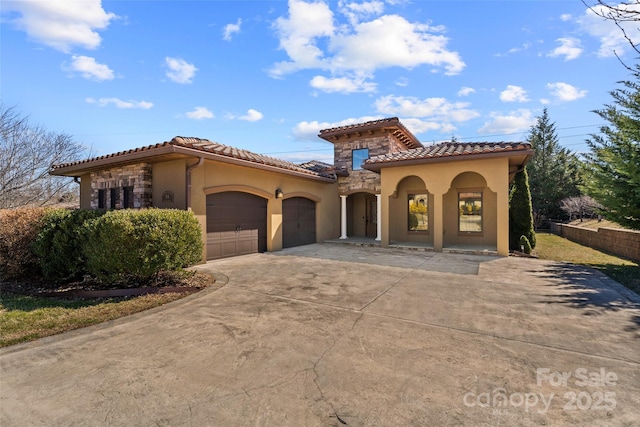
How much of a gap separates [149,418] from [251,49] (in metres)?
14.2

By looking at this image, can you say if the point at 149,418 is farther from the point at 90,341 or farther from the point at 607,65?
the point at 607,65

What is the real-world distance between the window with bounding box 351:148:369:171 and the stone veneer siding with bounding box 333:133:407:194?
6.3 inches

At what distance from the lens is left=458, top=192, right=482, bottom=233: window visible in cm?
1262

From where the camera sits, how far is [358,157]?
15750 mm

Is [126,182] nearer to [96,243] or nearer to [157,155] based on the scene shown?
[157,155]

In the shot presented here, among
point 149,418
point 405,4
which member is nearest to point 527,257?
point 405,4

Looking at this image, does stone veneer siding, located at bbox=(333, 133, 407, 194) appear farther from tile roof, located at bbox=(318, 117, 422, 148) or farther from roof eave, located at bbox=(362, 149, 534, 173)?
roof eave, located at bbox=(362, 149, 534, 173)

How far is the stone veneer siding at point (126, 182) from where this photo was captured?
366 inches

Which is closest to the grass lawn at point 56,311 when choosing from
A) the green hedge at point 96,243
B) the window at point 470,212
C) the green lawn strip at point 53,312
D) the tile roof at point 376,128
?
the green lawn strip at point 53,312

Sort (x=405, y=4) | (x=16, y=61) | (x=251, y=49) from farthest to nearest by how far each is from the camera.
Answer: (x=251, y=49) → (x=16, y=61) → (x=405, y=4)

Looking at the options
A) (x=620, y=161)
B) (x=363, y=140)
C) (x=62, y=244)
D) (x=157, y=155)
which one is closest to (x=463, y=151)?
(x=620, y=161)

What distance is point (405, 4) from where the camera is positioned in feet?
27.7

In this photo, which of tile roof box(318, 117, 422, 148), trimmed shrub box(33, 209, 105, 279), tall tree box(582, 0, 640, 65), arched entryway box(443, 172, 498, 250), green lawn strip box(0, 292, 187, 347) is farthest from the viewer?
tile roof box(318, 117, 422, 148)

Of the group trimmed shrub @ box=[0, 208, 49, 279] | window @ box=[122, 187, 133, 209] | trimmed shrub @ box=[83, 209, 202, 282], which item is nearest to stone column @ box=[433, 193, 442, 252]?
trimmed shrub @ box=[83, 209, 202, 282]
